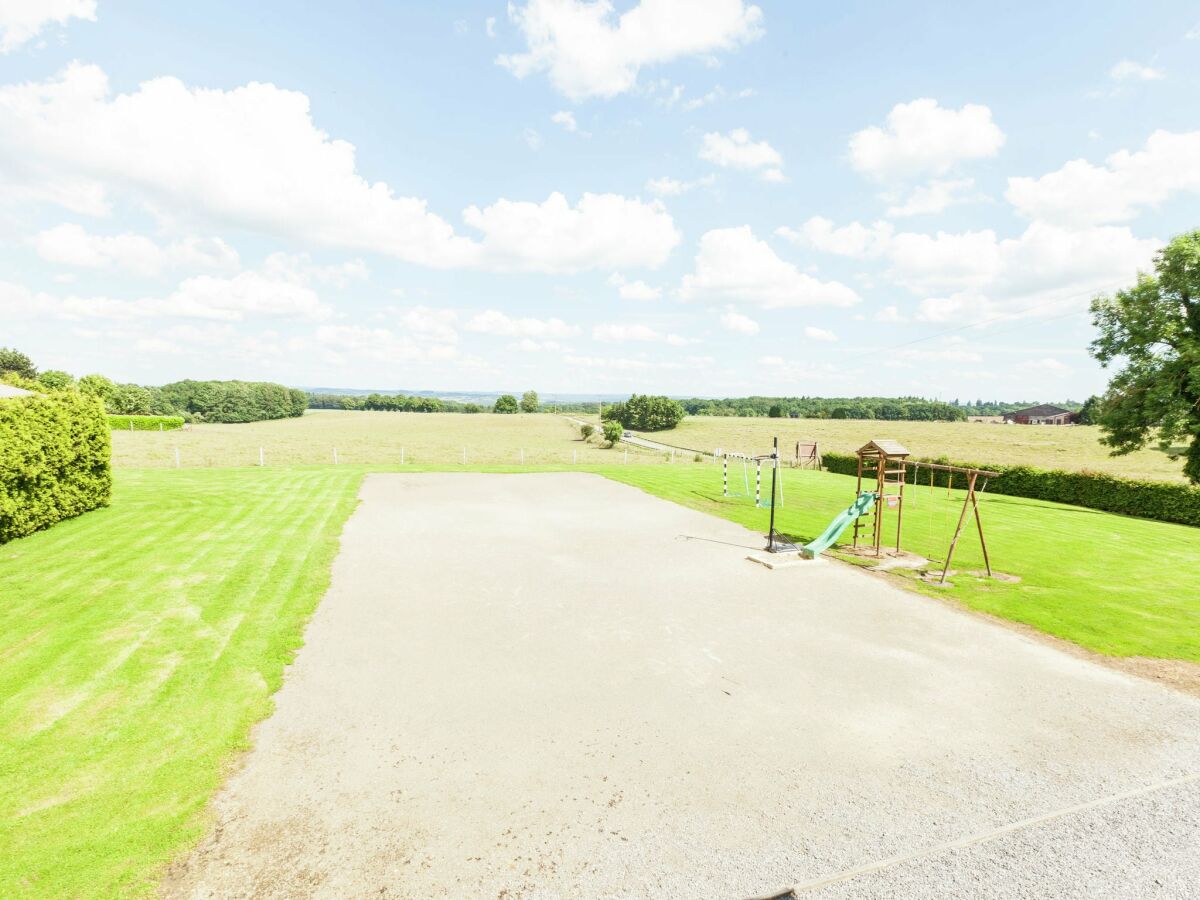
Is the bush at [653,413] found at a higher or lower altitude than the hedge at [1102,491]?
higher

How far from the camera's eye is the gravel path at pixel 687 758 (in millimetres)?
4844

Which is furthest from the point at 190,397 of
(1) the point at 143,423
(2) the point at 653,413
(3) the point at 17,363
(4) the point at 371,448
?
(2) the point at 653,413

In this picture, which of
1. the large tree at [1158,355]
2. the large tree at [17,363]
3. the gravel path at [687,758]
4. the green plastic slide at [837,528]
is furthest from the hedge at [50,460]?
the large tree at [17,363]

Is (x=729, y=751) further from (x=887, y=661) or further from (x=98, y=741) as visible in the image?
(x=98, y=741)

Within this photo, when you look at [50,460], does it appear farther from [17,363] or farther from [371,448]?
[17,363]

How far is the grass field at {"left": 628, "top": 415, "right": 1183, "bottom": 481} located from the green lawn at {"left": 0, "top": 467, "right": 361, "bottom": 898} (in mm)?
49241

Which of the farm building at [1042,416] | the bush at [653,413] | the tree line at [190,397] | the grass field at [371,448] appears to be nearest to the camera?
the grass field at [371,448]

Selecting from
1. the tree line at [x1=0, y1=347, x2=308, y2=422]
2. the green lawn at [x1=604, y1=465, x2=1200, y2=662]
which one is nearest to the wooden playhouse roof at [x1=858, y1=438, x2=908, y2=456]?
the green lawn at [x1=604, y1=465, x2=1200, y2=662]

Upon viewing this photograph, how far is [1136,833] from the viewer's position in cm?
543

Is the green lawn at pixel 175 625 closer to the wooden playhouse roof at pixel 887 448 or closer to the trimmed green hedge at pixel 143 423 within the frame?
the wooden playhouse roof at pixel 887 448

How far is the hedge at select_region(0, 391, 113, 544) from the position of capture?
12.8 meters

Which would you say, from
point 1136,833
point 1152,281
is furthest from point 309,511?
point 1152,281

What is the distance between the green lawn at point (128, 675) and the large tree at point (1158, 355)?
37680 millimetres

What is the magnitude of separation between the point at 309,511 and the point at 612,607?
13.4 m
